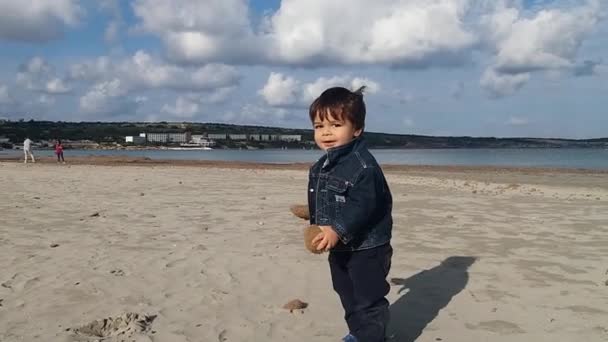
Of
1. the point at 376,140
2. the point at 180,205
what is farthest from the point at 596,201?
the point at 376,140

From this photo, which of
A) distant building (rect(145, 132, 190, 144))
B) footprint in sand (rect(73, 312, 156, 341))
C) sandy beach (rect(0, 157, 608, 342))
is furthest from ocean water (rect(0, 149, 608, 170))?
distant building (rect(145, 132, 190, 144))

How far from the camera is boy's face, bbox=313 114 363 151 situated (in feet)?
10.1

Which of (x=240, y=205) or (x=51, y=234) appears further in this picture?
(x=240, y=205)

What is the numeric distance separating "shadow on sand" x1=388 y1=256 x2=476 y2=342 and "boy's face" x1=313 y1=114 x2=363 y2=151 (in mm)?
1343

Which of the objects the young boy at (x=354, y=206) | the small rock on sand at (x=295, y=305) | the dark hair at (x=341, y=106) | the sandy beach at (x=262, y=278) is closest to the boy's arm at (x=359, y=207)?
the young boy at (x=354, y=206)

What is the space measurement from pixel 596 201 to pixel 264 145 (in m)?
104

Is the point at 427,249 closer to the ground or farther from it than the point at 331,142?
closer to the ground

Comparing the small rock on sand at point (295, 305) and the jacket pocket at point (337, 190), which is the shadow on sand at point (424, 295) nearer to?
the small rock on sand at point (295, 305)

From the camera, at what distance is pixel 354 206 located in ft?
9.70

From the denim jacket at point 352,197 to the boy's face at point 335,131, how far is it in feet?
0.12

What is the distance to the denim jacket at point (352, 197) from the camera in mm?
2955

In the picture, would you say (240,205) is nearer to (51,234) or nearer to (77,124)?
(51,234)

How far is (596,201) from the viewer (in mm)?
11422

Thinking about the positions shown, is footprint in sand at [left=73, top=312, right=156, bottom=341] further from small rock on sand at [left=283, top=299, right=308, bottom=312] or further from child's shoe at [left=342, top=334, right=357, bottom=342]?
child's shoe at [left=342, top=334, right=357, bottom=342]
